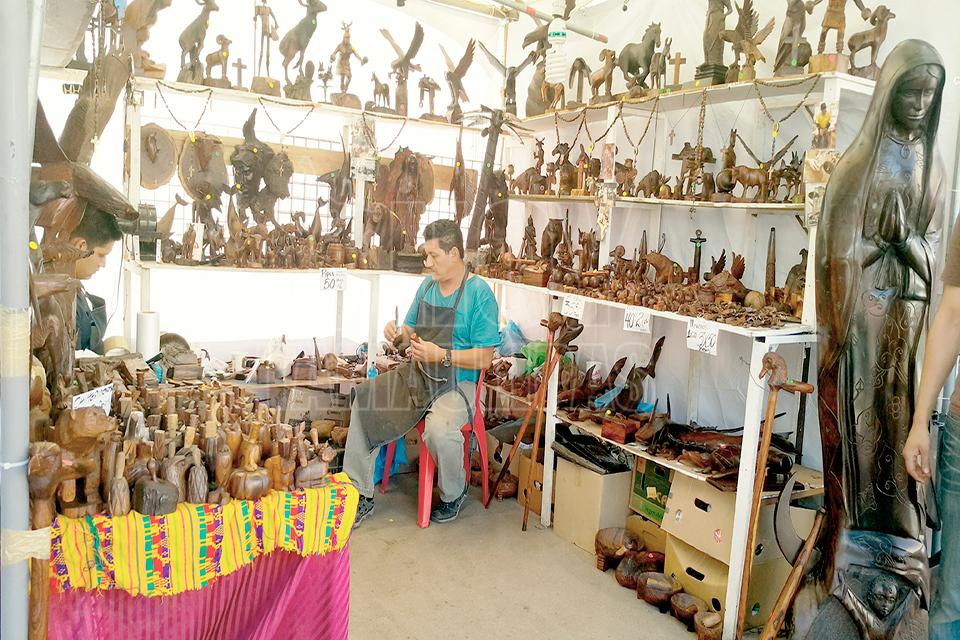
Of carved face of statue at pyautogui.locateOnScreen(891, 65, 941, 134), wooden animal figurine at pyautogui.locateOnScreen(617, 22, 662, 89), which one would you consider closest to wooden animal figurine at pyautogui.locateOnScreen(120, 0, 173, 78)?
wooden animal figurine at pyautogui.locateOnScreen(617, 22, 662, 89)

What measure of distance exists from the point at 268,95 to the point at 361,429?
2032mm

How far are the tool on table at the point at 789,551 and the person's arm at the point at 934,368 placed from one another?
833 millimetres

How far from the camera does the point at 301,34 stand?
4652 mm

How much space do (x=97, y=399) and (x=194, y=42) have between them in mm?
2727

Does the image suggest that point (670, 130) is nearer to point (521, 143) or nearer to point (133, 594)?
point (521, 143)

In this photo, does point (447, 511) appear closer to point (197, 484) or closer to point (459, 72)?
point (197, 484)

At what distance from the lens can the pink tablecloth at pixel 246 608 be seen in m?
2.09

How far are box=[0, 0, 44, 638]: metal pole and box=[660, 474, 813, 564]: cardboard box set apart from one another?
2713 mm

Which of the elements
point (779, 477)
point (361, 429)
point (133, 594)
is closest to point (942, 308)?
point (779, 477)

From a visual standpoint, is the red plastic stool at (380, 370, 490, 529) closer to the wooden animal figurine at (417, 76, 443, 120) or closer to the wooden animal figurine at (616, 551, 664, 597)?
the wooden animal figurine at (616, 551, 664, 597)

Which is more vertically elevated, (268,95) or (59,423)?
(268,95)

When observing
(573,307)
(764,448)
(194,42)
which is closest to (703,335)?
(764,448)

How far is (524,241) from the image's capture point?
5.29 metres

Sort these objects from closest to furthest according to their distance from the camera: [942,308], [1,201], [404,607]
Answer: [1,201]
[942,308]
[404,607]
